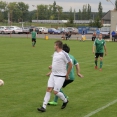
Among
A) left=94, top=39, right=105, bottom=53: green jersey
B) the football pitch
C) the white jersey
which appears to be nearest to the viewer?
the white jersey

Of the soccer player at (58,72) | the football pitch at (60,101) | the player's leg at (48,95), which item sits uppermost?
the soccer player at (58,72)

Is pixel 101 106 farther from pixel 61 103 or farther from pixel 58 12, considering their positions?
pixel 58 12

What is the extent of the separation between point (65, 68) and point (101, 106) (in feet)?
5.44

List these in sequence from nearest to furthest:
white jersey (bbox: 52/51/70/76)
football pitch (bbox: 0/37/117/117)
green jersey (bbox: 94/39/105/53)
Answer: white jersey (bbox: 52/51/70/76)
football pitch (bbox: 0/37/117/117)
green jersey (bbox: 94/39/105/53)

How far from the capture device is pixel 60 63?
948 cm

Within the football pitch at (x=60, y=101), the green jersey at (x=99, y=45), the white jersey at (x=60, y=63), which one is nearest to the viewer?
the white jersey at (x=60, y=63)

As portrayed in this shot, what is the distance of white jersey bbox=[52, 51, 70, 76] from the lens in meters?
9.45

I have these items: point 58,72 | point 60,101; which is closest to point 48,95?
point 58,72

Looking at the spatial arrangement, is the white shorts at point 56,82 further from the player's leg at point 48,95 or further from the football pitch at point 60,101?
the football pitch at point 60,101

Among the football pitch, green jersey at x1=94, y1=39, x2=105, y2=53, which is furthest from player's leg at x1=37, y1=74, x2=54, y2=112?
green jersey at x1=94, y1=39, x2=105, y2=53

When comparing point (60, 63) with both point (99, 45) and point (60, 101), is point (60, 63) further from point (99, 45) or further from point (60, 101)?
point (99, 45)

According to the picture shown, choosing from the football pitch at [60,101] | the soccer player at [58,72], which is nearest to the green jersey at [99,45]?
the football pitch at [60,101]

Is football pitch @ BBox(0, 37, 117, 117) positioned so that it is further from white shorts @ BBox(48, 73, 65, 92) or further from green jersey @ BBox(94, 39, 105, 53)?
green jersey @ BBox(94, 39, 105, 53)

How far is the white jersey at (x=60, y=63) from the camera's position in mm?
9445
